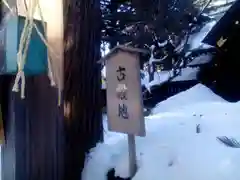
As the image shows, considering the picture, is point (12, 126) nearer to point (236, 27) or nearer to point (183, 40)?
point (236, 27)

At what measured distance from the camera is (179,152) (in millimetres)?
2926

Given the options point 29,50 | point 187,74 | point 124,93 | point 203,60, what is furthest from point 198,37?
point 29,50

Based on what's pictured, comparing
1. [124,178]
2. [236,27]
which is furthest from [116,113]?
[236,27]

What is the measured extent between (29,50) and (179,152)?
5.45ft

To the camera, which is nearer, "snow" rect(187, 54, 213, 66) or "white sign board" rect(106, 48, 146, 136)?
"white sign board" rect(106, 48, 146, 136)

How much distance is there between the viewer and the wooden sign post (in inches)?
113

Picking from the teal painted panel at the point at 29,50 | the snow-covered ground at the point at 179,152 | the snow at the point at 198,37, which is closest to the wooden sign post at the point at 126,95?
the snow-covered ground at the point at 179,152

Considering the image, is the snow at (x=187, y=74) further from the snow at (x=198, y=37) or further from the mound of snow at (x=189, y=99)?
the mound of snow at (x=189, y=99)

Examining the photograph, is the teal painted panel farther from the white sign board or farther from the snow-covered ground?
the snow-covered ground

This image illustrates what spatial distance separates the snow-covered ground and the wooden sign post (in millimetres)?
242

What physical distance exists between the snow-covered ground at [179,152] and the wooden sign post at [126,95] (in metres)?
0.24

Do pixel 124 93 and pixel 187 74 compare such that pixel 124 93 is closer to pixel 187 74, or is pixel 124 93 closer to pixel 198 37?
pixel 187 74

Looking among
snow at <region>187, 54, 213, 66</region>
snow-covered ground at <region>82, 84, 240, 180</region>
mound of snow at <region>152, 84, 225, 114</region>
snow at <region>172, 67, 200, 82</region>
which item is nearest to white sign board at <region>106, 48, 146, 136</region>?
snow-covered ground at <region>82, 84, 240, 180</region>

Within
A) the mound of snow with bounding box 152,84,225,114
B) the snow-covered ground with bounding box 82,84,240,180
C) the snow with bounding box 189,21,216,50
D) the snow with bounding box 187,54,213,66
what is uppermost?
the snow with bounding box 189,21,216,50
